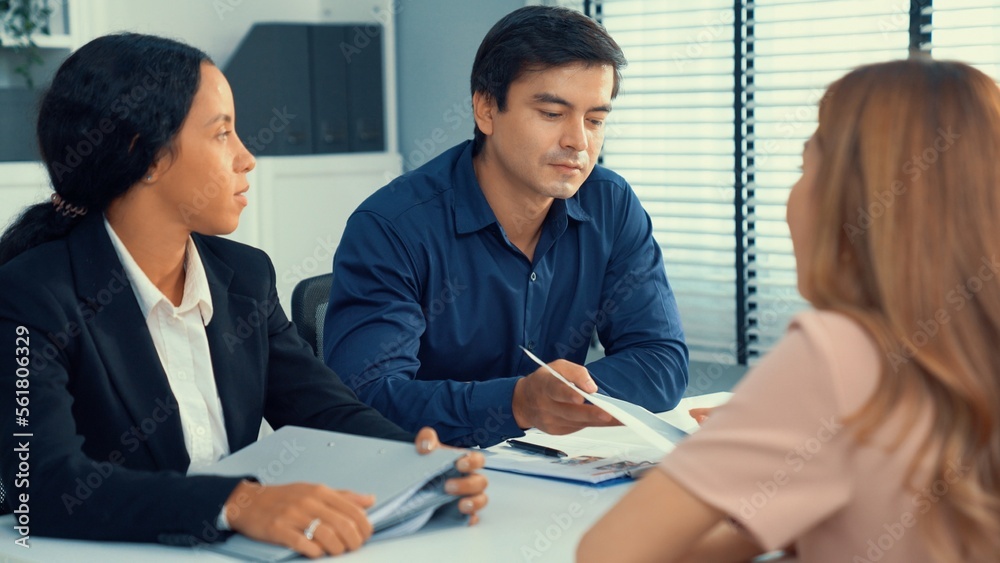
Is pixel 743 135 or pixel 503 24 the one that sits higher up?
pixel 503 24

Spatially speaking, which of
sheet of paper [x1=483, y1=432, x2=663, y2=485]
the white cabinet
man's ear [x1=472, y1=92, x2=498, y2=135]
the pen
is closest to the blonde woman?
sheet of paper [x1=483, y1=432, x2=663, y2=485]

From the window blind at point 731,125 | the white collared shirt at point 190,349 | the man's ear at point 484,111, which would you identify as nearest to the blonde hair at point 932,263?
the white collared shirt at point 190,349

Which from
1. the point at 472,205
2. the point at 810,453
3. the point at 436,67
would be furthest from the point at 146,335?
the point at 436,67

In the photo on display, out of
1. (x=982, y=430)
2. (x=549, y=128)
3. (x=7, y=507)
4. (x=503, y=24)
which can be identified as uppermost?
(x=503, y=24)

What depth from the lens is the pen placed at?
1.69 meters

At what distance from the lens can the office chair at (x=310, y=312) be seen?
2.35 meters

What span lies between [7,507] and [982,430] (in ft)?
3.96

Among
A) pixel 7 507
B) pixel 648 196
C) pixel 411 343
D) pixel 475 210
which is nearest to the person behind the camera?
pixel 7 507

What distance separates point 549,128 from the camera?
2201 millimetres

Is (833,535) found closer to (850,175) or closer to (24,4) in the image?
(850,175)

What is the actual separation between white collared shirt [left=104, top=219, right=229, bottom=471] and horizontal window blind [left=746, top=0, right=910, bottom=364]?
84.7 inches

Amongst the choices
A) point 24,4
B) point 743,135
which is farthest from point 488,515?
point 24,4

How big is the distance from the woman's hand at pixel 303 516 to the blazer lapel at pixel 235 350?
1.21 feet

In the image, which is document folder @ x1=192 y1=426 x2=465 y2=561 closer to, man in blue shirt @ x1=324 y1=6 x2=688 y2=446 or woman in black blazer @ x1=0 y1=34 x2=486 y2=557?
woman in black blazer @ x1=0 y1=34 x2=486 y2=557
